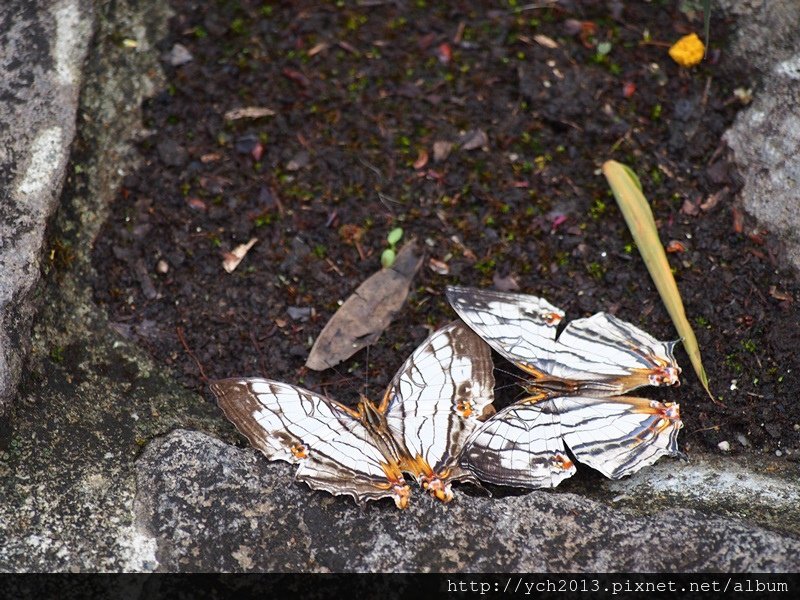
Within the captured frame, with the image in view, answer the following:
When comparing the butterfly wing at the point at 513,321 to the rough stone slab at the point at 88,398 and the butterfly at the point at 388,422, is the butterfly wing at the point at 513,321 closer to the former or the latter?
the butterfly at the point at 388,422

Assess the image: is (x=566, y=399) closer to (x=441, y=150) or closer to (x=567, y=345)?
(x=567, y=345)

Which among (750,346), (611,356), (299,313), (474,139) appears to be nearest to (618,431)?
(611,356)

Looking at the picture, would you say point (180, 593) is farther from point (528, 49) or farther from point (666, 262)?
point (528, 49)

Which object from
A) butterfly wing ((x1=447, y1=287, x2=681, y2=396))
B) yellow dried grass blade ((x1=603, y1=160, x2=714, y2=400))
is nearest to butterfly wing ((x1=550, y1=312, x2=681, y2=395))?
butterfly wing ((x1=447, y1=287, x2=681, y2=396))

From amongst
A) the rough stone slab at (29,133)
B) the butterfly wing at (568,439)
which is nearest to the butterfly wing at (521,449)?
the butterfly wing at (568,439)

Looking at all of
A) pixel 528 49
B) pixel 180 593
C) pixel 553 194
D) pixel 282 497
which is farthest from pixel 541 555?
pixel 528 49

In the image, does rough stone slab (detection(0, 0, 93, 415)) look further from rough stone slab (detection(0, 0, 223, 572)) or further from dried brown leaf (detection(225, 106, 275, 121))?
dried brown leaf (detection(225, 106, 275, 121))

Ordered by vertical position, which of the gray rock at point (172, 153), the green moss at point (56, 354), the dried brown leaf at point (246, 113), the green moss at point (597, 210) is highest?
the dried brown leaf at point (246, 113)
